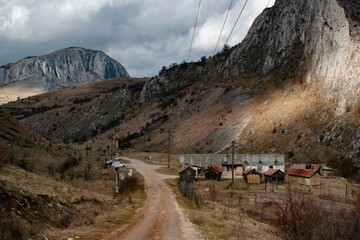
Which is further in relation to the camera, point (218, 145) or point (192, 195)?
point (218, 145)

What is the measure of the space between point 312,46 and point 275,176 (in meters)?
38.3

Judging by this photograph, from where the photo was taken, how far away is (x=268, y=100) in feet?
250

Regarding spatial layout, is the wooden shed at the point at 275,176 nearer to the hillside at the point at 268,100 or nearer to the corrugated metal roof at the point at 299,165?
the corrugated metal roof at the point at 299,165

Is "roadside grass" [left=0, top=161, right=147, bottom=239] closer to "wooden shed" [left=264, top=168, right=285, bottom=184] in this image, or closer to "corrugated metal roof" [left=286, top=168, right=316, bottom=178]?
"corrugated metal roof" [left=286, top=168, right=316, bottom=178]

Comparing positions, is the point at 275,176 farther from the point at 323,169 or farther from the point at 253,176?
the point at 323,169

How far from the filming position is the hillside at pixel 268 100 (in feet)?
184

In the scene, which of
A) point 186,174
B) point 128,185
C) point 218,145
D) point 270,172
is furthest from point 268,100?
point 128,185

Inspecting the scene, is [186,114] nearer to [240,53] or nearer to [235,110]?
[235,110]

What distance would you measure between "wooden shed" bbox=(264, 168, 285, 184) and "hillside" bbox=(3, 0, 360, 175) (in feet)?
21.5

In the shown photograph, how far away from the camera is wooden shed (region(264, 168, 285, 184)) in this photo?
172 feet

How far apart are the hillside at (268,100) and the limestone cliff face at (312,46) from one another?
239mm

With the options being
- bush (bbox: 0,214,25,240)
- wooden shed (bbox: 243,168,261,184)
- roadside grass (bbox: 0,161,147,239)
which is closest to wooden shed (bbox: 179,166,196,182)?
wooden shed (bbox: 243,168,261,184)

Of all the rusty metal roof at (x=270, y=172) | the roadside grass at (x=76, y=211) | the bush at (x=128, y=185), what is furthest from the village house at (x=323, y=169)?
the roadside grass at (x=76, y=211)

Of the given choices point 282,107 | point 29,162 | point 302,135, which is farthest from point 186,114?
point 29,162
